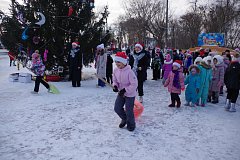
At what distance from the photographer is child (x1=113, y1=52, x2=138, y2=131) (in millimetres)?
4867

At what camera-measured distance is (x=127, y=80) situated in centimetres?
489

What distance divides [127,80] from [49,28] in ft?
23.9

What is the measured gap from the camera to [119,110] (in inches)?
202

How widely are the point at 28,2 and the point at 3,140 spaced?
8490 mm

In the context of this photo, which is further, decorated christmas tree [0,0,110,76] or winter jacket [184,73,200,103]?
decorated christmas tree [0,0,110,76]

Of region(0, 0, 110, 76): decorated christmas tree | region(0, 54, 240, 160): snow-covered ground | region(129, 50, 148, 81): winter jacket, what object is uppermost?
region(0, 0, 110, 76): decorated christmas tree

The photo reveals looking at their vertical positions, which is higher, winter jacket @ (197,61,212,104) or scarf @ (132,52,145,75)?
scarf @ (132,52,145,75)

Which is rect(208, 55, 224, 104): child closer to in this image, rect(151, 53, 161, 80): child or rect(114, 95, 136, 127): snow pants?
rect(114, 95, 136, 127): snow pants

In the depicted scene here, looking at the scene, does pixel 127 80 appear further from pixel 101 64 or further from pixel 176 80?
pixel 101 64

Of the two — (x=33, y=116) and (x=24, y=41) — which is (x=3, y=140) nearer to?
(x=33, y=116)

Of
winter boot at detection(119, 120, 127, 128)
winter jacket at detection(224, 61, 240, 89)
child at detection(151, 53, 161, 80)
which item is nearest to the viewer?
winter boot at detection(119, 120, 127, 128)

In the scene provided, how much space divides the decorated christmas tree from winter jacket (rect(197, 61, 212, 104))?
5.99m

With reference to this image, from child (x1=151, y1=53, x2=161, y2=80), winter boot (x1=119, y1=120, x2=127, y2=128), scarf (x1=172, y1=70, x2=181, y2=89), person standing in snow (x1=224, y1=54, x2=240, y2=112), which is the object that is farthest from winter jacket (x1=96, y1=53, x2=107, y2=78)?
winter boot (x1=119, y1=120, x2=127, y2=128)

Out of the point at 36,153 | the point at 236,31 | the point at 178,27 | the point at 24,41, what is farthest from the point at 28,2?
the point at 178,27
